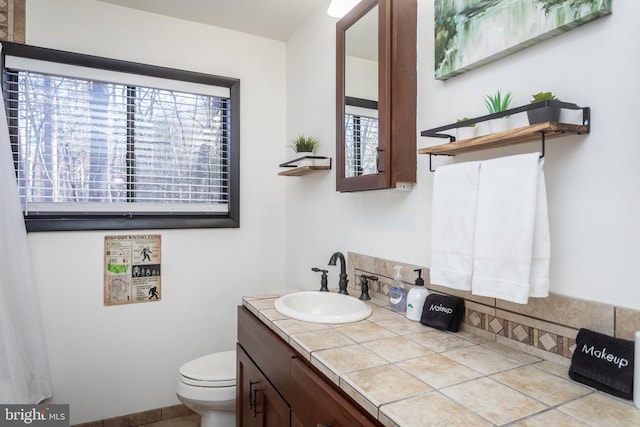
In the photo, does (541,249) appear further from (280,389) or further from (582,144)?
(280,389)

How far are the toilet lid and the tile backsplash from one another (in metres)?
1.19

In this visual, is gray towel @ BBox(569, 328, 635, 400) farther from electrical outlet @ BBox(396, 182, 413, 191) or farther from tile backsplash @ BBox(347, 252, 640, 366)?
electrical outlet @ BBox(396, 182, 413, 191)

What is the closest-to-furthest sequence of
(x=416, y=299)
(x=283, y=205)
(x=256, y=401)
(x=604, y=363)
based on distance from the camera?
(x=604, y=363) < (x=416, y=299) < (x=256, y=401) < (x=283, y=205)

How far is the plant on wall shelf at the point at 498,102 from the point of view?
1.09m

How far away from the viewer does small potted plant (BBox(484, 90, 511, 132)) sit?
41.1 inches

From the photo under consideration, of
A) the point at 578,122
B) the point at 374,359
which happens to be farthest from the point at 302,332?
the point at 578,122

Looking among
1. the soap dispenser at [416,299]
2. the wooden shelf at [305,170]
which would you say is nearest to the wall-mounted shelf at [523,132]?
the soap dispenser at [416,299]

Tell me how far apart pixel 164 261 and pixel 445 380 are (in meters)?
1.95

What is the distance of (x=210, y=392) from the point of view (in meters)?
1.86

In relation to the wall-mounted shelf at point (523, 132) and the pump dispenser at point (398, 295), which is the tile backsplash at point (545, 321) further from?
the wall-mounted shelf at point (523, 132)

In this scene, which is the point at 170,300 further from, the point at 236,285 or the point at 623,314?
the point at 623,314

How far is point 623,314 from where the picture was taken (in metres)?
0.87

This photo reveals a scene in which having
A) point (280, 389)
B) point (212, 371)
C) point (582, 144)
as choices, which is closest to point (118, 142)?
point (212, 371)

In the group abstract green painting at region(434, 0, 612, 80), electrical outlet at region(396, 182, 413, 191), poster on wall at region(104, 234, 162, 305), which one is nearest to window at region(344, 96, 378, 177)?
electrical outlet at region(396, 182, 413, 191)
